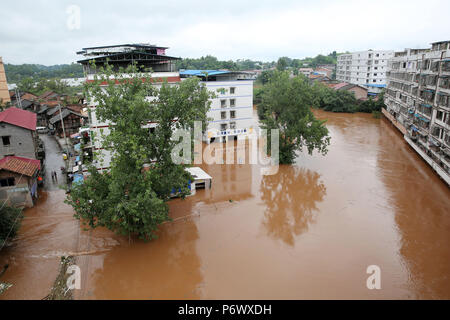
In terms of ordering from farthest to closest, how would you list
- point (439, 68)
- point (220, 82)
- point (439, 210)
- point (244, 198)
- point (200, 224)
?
point (220, 82)
point (439, 68)
point (244, 198)
point (439, 210)
point (200, 224)

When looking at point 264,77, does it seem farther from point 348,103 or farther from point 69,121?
point 69,121

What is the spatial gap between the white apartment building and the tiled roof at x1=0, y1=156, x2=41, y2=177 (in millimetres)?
12899

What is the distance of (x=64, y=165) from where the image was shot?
744 inches

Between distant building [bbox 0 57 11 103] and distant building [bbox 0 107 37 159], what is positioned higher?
distant building [bbox 0 57 11 103]

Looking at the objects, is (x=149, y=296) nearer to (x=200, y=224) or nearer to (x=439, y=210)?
(x=200, y=224)

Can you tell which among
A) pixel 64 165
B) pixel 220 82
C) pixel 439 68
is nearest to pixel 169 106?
pixel 64 165

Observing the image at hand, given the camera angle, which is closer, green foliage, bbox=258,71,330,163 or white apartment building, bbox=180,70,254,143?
green foliage, bbox=258,71,330,163

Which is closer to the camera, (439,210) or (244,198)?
(439,210)

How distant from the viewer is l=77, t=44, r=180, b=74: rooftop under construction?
18.1 m

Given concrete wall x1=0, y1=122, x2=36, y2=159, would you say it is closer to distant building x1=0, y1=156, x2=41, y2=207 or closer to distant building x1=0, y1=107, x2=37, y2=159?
distant building x1=0, y1=107, x2=37, y2=159

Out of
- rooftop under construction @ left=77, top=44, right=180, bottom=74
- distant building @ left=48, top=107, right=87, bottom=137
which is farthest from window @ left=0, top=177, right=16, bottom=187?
distant building @ left=48, top=107, right=87, bottom=137

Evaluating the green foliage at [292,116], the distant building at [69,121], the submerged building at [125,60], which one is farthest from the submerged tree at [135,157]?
the distant building at [69,121]
